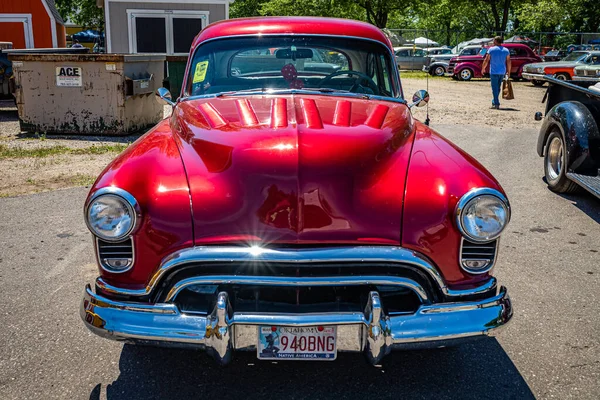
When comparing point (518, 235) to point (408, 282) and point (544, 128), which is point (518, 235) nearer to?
point (544, 128)

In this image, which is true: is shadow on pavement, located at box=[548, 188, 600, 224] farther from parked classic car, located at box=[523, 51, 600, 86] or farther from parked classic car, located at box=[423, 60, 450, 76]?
parked classic car, located at box=[423, 60, 450, 76]

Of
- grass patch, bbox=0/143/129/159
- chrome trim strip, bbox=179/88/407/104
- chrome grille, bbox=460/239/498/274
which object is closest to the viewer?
chrome grille, bbox=460/239/498/274

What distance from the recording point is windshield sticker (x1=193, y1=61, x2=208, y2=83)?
4.13 meters

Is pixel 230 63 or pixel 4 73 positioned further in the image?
pixel 4 73

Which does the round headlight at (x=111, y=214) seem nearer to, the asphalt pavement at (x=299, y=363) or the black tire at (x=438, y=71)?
the asphalt pavement at (x=299, y=363)

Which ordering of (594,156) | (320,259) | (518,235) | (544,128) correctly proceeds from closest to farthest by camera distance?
(320,259)
(518,235)
(594,156)
(544,128)

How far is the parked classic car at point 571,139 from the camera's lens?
236 inches

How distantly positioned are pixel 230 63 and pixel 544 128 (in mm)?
4336

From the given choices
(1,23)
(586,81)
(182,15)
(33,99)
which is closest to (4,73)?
(33,99)

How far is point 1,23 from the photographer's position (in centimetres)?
2050

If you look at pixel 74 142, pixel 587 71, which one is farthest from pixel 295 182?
pixel 587 71

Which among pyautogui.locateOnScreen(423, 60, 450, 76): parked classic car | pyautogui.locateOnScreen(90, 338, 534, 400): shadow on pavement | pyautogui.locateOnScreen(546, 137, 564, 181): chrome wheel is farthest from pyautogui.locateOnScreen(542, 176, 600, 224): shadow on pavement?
pyautogui.locateOnScreen(423, 60, 450, 76): parked classic car

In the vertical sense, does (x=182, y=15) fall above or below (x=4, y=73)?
above

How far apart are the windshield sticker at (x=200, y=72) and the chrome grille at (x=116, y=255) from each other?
5.70 ft
